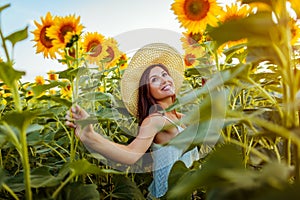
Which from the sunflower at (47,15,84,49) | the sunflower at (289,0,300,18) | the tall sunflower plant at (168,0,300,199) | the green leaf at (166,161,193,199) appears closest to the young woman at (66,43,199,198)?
the sunflower at (47,15,84,49)

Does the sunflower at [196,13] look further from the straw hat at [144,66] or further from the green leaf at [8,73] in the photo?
the green leaf at [8,73]

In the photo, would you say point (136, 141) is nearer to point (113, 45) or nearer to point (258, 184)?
point (113, 45)

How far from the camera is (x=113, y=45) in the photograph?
2.78 m

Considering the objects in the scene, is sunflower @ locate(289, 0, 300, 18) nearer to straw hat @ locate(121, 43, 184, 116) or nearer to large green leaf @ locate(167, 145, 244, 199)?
large green leaf @ locate(167, 145, 244, 199)

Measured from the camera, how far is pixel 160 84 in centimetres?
205

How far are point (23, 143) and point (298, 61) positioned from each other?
0.72 metres

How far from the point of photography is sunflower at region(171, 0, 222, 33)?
2039 millimetres

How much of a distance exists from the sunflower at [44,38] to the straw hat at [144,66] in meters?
0.41

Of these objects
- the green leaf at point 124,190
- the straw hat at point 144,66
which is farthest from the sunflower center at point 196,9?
the green leaf at point 124,190

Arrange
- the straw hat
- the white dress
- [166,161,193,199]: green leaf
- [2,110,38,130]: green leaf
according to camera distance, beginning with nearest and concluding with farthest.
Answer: [2,110,38,130]: green leaf < [166,161,193,199]: green leaf < the white dress < the straw hat

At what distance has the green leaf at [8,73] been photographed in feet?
2.74

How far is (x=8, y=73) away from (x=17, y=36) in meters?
0.11

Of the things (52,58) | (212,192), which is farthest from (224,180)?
(52,58)

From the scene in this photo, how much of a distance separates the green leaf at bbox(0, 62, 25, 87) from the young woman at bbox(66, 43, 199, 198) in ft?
2.43
